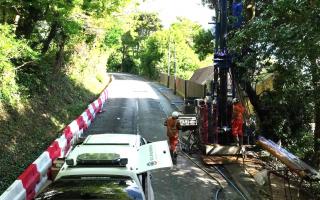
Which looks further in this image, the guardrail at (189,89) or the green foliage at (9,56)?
the guardrail at (189,89)

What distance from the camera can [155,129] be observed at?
24.5 metres

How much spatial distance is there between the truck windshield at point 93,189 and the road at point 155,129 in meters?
5.74

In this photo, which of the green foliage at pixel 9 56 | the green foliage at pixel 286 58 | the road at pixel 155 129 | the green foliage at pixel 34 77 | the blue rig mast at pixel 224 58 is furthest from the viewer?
the blue rig mast at pixel 224 58

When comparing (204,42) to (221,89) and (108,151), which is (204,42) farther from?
(108,151)

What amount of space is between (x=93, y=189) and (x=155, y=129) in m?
17.9

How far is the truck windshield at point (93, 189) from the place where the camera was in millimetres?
6461

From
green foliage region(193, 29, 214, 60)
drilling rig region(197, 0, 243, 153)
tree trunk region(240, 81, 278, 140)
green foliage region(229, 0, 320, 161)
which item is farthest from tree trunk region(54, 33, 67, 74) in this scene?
green foliage region(229, 0, 320, 161)

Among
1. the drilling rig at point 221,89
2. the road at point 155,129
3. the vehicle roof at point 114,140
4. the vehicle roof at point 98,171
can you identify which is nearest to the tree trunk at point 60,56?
the road at point 155,129

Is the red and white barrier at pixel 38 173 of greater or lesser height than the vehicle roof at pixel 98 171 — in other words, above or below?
below

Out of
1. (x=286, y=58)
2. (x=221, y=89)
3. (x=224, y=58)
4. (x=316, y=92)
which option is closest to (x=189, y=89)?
(x=221, y=89)

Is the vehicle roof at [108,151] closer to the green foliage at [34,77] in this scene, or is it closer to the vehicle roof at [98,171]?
the vehicle roof at [98,171]

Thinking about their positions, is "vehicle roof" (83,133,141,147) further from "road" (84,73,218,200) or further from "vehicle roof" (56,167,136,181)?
"road" (84,73,218,200)

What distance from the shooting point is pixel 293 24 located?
477 inches

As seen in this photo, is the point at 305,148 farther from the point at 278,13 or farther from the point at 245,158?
the point at 278,13
